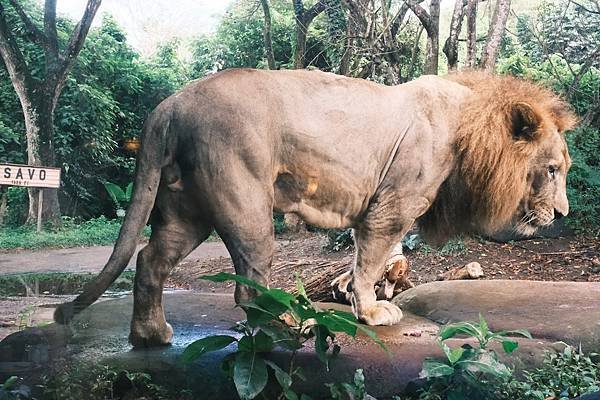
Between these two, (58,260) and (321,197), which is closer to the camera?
(58,260)

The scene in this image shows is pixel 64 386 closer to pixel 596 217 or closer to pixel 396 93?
pixel 396 93

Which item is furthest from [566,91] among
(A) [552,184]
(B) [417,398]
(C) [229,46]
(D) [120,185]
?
(D) [120,185]

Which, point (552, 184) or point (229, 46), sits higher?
point (229, 46)

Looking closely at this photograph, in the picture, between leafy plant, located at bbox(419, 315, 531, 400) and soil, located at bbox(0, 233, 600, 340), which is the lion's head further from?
leafy plant, located at bbox(419, 315, 531, 400)

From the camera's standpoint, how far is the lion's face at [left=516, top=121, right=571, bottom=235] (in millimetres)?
3426

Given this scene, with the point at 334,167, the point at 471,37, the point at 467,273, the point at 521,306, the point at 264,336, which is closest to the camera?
the point at 264,336

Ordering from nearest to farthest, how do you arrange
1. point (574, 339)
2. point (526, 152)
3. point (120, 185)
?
point (120, 185), point (574, 339), point (526, 152)

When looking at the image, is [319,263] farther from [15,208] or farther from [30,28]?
[30,28]

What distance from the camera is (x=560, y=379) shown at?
278 cm

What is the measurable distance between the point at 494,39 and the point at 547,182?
1713mm

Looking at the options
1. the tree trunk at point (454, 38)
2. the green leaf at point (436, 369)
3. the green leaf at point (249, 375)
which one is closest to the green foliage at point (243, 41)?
the green leaf at point (249, 375)

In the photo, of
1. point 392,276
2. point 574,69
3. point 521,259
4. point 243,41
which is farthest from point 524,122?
point 574,69

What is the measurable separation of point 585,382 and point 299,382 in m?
1.16

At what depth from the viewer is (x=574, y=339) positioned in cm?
314
